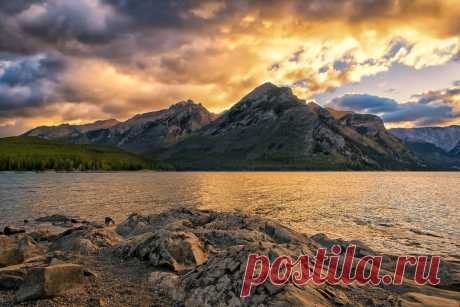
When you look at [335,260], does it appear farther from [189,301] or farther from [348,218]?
[348,218]

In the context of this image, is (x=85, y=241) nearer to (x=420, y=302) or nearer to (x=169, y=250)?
(x=169, y=250)

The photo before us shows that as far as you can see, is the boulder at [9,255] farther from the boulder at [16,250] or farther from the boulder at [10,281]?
the boulder at [10,281]

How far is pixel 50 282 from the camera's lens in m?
12.2

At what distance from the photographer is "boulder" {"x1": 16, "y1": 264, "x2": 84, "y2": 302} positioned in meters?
11.9

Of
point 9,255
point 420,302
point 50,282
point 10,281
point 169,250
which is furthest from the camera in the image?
point 9,255

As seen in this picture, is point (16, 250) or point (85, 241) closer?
point (16, 250)

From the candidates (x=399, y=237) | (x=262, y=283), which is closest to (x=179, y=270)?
(x=262, y=283)

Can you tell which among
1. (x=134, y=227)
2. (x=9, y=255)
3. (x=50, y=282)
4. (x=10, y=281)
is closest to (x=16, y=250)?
(x=9, y=255)

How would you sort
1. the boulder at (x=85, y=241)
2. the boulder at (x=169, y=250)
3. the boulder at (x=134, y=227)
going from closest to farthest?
the boulder at (x=169, y=250) → the boulder at (x=85, y=241) → the boulder at (x=134, y=227)

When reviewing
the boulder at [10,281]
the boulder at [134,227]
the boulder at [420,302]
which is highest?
the boulder at [10,281]

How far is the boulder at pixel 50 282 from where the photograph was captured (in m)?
11.9

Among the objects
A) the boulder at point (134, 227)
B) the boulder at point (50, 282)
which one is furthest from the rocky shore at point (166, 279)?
the boulder at point (134, 227)

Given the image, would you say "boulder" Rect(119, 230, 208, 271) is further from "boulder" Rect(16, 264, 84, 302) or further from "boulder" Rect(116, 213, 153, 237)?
"boulder" Rect(116, 213, 153, 237)

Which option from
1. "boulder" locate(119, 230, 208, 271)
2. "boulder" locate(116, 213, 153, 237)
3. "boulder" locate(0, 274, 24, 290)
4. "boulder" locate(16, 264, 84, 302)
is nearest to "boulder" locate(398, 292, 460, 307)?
"boulder" locate(119, 230, 208, 271)
